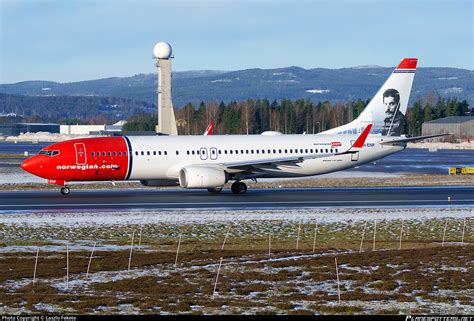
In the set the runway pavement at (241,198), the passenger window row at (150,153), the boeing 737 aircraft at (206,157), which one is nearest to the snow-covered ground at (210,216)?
the runway pavement at (241,198)

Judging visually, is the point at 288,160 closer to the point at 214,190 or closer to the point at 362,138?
the point at 214,190

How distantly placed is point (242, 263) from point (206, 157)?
2563cm

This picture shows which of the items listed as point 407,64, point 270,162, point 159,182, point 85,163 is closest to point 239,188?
point 270,162

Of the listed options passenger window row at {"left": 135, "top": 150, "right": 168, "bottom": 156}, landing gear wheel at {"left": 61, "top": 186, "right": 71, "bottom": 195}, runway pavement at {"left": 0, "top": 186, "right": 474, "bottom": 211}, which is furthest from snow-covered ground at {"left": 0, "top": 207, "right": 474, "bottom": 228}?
landing gear wheel at {"left": 61, "top": 186, "right": 71, "bottom": 195}

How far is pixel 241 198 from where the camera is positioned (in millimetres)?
49281

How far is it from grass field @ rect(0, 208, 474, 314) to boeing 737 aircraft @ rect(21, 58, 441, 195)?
10080 mm

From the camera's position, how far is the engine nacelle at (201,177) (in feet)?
164

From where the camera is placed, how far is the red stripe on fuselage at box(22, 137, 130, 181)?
50.3m

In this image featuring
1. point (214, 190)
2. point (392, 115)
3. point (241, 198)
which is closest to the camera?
point (241, 198)

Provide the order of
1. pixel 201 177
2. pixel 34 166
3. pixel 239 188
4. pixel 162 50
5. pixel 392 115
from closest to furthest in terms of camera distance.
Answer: pixel 201 177 → pixel 34 166 → pixel 239 188 → pixel 392 115 → pixel 162 50

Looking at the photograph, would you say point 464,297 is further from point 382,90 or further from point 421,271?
point 382,90

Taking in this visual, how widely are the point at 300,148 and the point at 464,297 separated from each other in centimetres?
3314

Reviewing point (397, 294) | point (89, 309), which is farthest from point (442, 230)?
point (89, 309)

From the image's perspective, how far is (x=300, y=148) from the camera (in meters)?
54.4
